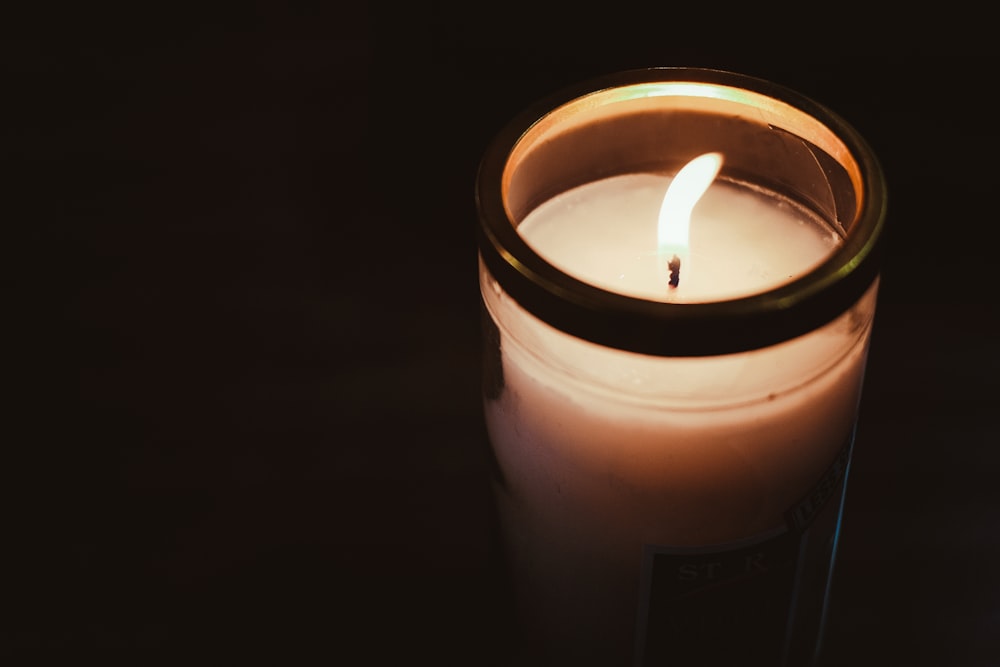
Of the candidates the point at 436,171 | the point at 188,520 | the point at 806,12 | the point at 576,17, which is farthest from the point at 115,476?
the point at 806,12

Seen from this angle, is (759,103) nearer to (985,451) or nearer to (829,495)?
(829,495)

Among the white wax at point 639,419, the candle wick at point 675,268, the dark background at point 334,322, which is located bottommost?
the dark background at point 334,322


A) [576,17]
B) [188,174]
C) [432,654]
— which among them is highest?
[576,17]

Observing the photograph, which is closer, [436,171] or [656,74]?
[656,74]

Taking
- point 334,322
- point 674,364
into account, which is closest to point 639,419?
point 674,364

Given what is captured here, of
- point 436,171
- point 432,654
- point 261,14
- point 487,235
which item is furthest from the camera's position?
point 261,14

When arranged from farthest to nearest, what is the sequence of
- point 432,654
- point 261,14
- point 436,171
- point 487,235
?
point 261,14 < point 436,171 < point 432,654 < point 487,235
